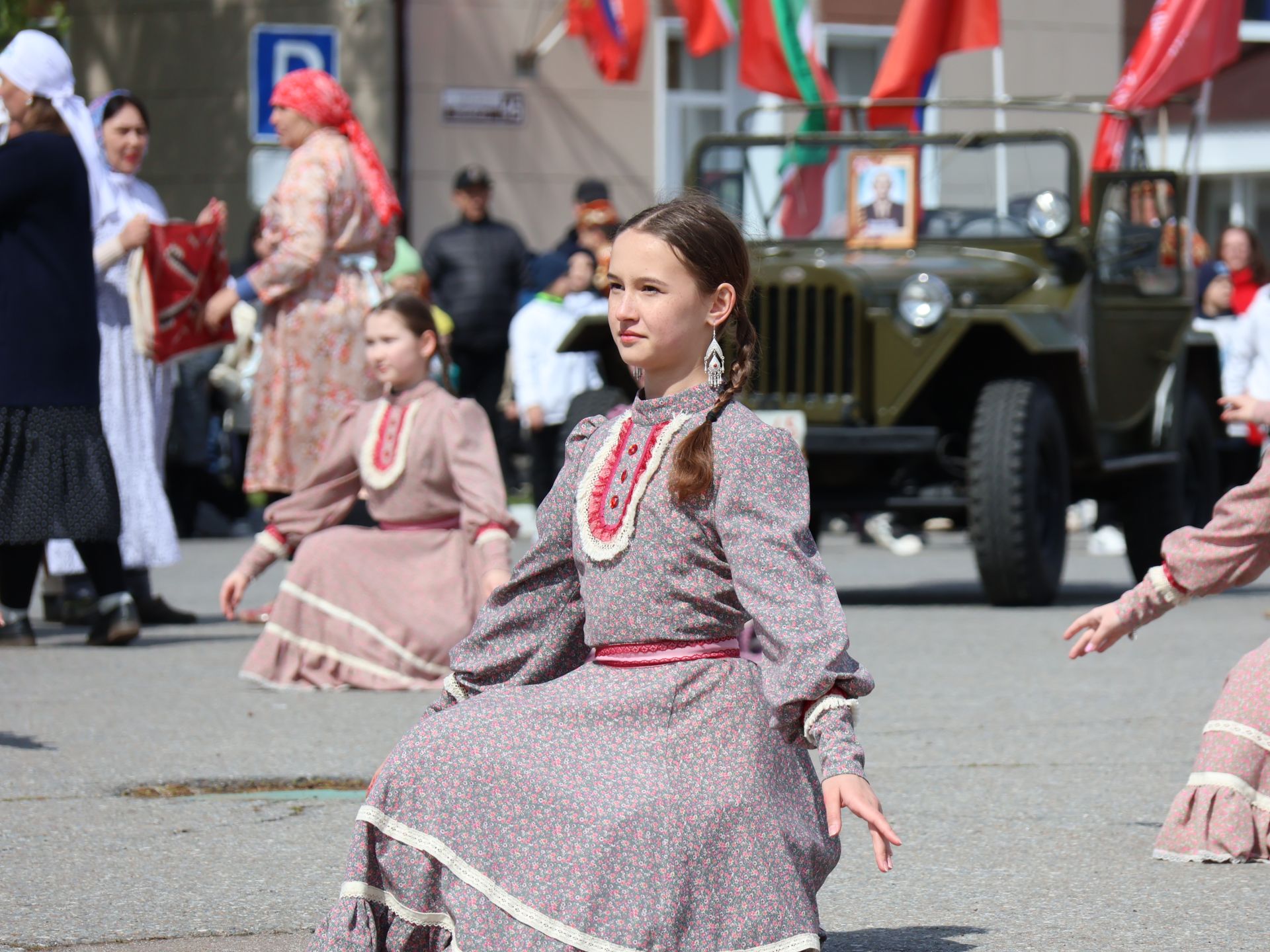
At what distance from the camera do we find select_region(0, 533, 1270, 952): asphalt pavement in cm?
386

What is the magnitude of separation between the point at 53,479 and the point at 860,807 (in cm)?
513

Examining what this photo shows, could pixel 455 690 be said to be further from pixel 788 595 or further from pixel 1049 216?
pixel 1049 216

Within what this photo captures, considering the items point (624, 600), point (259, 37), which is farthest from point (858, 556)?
point (624, 600)

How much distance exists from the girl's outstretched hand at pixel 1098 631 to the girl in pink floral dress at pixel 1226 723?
8 cm

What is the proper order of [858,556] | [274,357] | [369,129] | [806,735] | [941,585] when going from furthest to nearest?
[369,129], [858,556], [941,585], [274,357], [806,735]

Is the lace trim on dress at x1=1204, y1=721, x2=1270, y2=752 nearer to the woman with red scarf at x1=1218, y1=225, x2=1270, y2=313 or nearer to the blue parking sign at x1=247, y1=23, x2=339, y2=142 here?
the blue parking sign at x1=247, y1=23, x2=339, y2=142

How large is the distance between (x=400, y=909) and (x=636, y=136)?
1620cm

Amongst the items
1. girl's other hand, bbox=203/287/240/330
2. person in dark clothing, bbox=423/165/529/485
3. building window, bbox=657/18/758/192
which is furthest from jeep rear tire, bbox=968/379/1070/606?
building window, bbox=657/18/758/192

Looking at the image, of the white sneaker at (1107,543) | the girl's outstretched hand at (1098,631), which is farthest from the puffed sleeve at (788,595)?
the white sneaker at (1107,543)

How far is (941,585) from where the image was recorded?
10.9 meters

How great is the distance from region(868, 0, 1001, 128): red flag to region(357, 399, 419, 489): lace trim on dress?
527cm

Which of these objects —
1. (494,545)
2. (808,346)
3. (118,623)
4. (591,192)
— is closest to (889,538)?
(591,192)

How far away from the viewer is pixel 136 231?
8266mm

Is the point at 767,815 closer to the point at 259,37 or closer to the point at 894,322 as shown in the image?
the point at 894,322
